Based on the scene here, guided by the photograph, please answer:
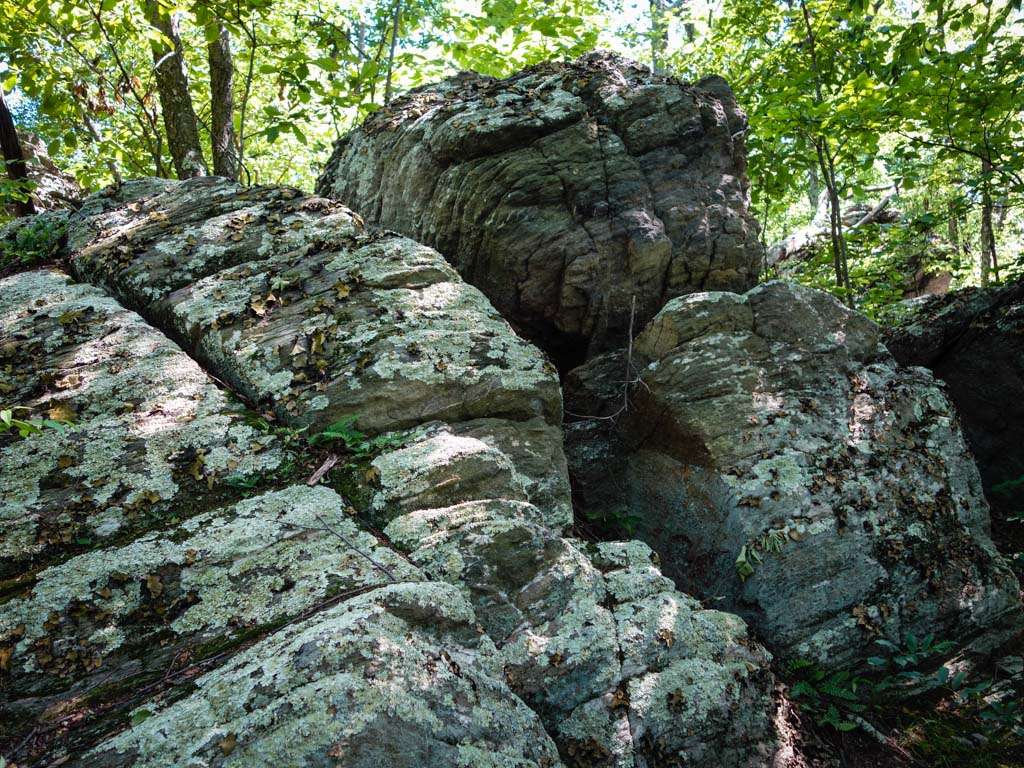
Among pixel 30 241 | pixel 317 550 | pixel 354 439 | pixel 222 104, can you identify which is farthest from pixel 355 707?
pixel 222 104

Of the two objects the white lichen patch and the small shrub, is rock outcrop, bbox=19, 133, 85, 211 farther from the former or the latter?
the white lichen patch

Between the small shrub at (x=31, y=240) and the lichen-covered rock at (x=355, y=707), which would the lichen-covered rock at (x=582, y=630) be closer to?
the lichen-covered rock at (x=355, y=707)

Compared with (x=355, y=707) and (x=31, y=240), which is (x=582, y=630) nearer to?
(x=355, y=707)

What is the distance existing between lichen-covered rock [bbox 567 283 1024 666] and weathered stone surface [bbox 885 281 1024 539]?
1.14 m

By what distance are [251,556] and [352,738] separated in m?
1.38

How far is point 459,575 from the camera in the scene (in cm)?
368

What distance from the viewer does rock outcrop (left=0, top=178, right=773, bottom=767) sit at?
9.20 ft

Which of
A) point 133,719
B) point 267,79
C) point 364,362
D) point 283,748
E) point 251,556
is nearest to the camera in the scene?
point 283,748

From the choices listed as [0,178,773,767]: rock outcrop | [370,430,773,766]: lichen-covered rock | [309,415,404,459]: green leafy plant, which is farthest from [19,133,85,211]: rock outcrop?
[370,430,773,766]: lichen-covered rock

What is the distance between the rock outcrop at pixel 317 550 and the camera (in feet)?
9.20

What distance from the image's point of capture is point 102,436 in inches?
169

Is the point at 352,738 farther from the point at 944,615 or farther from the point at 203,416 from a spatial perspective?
the point at 944,615

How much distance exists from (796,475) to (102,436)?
4.94 meters

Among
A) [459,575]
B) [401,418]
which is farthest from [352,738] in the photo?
[401,418]
